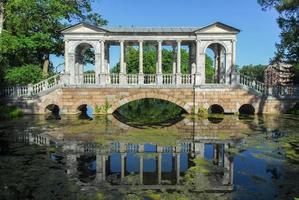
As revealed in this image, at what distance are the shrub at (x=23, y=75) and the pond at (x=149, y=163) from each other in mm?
9801

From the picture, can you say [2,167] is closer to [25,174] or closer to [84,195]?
[25,174]

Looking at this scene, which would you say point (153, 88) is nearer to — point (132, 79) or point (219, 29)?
point (132, 79)

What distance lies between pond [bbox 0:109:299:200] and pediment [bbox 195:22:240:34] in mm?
10697

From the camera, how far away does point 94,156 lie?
12234 millimetres

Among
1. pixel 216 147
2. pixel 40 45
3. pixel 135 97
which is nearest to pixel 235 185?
pixel 216 147

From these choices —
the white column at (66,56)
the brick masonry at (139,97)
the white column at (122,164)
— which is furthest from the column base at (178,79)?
the white column at (122,164)

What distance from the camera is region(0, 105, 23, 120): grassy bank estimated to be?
76.3 ft

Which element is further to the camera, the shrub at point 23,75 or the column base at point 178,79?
the shrub at point 23,75

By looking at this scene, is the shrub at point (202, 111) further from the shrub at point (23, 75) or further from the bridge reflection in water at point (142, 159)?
the shrub at point (23, 75)

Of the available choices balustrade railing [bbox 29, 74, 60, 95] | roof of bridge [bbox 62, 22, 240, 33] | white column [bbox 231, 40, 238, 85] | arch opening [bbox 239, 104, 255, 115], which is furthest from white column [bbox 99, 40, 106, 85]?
arch opening [bbox 239, 104, 255, 115]

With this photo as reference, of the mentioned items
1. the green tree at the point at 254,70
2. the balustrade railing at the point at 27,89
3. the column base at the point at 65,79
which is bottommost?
the balustrade railing at the point at 27,89

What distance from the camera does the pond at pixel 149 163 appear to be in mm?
8414

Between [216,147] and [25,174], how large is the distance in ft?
24.3

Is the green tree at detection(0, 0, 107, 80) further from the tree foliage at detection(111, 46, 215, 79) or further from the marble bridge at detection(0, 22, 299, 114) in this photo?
the tree foliage at detection(111, 46, 215, 79)
